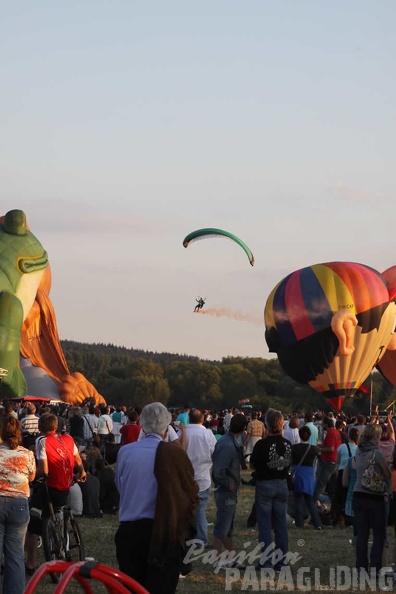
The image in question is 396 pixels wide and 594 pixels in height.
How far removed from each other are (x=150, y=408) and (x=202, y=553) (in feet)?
17.2

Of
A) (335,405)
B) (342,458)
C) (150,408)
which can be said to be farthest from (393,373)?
(150,408)

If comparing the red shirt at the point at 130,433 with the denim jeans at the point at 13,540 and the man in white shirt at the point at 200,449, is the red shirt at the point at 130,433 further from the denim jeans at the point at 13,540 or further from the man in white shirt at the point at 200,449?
the denim jeans at the point at 13,540

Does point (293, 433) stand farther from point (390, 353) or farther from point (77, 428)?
point (390, 353)

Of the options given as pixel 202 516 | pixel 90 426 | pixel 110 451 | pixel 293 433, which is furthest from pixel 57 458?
pixel 90 426

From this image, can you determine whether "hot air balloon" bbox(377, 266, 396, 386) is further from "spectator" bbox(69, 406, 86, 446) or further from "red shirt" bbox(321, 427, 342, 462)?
"red shirt" bbox(321, 427, 342, 462)

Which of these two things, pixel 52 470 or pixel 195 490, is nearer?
pixel 195 490

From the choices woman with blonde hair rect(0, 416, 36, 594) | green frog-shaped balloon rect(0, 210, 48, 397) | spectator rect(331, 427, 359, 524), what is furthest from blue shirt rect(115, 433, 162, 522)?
green frog-shaped balloon rect(0, 210, 48, 397)

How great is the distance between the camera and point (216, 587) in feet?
31.3

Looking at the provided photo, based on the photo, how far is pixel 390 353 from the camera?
45938 mm

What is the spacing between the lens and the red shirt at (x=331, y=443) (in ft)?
48.6

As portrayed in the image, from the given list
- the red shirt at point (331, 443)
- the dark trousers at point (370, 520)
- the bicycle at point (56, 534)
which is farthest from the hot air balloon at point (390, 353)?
the bicycle at point (56, 534)

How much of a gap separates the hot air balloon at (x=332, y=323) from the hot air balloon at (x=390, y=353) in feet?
6.24

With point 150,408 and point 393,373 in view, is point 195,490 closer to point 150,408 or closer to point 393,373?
point 150,408

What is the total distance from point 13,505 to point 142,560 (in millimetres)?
1935
